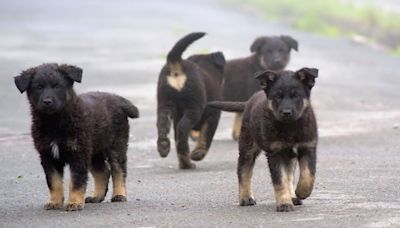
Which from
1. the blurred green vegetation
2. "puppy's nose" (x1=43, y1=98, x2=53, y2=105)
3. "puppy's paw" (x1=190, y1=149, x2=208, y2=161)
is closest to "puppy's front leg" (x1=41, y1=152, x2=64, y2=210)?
"puppy's nose" (x1=43, y1=98, x2=53, y2=105)

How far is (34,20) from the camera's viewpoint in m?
36.0

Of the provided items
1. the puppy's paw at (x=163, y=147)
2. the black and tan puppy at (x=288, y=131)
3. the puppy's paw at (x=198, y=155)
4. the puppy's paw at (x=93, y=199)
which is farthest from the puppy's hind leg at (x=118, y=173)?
the puppy's paw at (x=198, y=155)

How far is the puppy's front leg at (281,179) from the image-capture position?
9820 millimetres

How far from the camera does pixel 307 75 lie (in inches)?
395

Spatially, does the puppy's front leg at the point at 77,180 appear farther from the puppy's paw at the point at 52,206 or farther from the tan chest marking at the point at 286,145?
the tan chest marking at the point at 286,145

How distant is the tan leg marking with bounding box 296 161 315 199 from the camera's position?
9883 mm

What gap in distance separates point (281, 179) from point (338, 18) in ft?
86.1

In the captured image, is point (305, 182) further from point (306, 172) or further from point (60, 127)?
point (60, 127)

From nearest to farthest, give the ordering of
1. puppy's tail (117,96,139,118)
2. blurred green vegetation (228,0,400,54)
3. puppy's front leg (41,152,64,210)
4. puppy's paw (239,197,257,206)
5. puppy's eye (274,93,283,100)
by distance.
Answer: puppy's eye (274,93,283,100) < puppy's front leg (41,152,64,210) < puppy's paw (239,197,257,206) < puppy's tail (117,96,139,118) < blurred green vegetation (228,0,400,54)

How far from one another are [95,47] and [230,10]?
1347cm

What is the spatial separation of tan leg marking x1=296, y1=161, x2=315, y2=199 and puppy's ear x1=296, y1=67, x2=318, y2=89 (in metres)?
0.71

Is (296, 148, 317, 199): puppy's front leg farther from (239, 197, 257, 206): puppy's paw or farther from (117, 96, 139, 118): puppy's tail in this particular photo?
(117, 96, 139, 118): puppy's tail

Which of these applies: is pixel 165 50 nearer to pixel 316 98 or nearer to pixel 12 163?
pixel 316 98

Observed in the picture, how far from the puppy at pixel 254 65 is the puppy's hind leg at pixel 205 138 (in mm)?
2196
